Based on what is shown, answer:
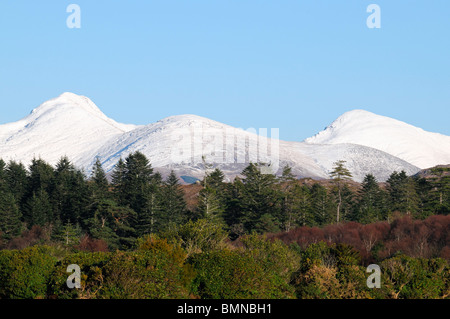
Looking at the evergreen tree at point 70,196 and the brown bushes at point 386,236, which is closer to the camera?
the brown bushes at point 386,236

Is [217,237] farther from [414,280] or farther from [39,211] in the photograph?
[39,211]

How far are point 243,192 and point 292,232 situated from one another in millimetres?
11266

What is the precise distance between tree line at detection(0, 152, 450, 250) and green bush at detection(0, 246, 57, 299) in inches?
1651

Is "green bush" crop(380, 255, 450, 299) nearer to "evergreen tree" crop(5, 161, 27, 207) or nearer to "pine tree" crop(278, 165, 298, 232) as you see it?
"pine tree" crop(278, 165, 298, 232)

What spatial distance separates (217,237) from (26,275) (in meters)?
17.6

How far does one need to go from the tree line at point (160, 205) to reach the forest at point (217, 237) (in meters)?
0.20

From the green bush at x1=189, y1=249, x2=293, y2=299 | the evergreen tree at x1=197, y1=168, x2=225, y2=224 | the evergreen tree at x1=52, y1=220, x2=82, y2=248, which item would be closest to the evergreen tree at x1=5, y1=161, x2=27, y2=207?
the evergreen tree at x1=52, y1=220, x2=82, y2=248


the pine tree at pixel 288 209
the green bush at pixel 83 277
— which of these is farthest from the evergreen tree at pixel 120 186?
the green bush at pixel 83 277

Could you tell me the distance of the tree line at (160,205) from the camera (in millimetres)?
94875

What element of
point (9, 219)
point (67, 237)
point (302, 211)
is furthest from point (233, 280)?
point (302, 211)

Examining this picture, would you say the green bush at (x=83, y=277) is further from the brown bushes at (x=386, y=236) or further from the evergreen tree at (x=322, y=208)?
the evergreen tree at (x=322, y=208)

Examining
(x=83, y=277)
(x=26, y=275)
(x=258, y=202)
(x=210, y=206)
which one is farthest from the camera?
(x=258, y=202)

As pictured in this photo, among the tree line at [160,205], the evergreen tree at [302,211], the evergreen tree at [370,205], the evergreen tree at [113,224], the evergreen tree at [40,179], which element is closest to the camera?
the evergreen tree at [113,224]

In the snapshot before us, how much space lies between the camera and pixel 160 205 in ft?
322
